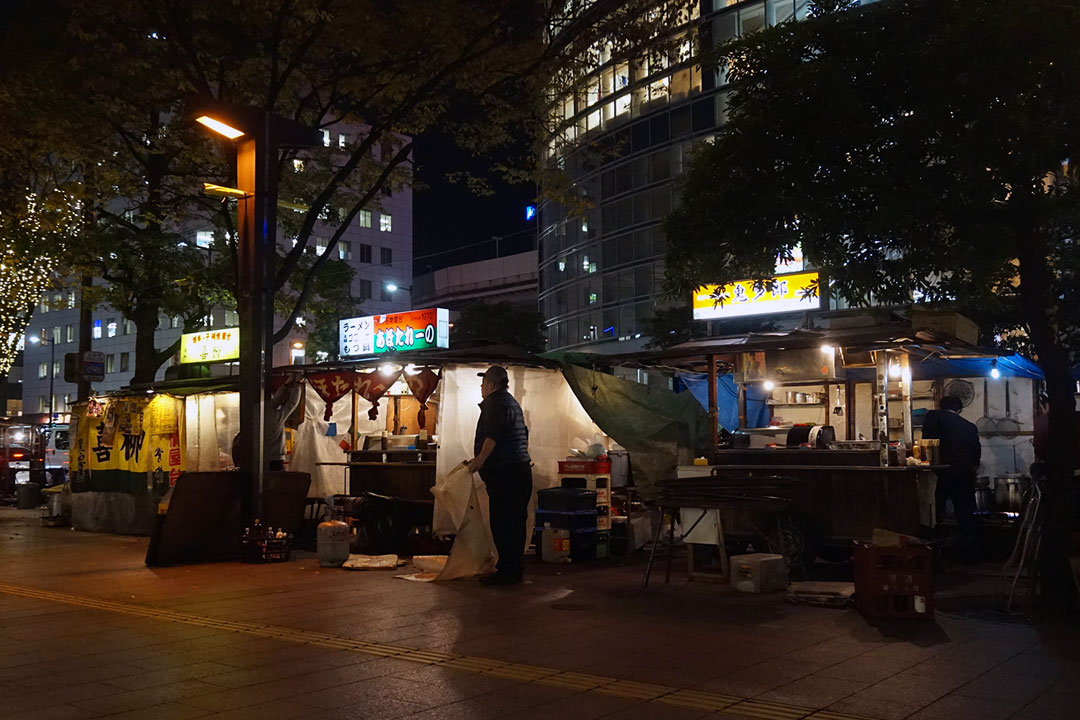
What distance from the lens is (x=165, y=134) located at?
17766 millimetres

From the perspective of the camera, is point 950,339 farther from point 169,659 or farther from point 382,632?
point 169,659

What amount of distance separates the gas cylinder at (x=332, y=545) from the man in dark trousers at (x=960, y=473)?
23.9ft

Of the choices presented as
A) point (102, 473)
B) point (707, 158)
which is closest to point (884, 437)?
point (707, 158)

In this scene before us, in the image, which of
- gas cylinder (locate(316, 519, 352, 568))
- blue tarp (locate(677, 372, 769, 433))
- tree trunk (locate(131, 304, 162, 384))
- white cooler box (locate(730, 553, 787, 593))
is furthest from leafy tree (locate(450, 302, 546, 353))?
white cooler box (locate(730, 553, 787, 593))

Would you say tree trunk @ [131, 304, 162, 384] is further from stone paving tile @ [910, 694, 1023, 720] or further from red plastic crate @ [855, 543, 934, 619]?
stone paving tile @ [910, 694, 1023, 720]

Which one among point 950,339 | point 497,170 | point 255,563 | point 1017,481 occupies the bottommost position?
point 255,563

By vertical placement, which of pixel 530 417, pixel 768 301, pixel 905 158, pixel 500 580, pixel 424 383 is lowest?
pixel 500 580

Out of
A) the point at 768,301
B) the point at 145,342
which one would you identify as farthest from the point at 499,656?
the point at 145,342

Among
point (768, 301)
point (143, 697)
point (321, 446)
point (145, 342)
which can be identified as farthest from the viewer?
point (768, 301)

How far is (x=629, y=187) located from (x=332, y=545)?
41.1m

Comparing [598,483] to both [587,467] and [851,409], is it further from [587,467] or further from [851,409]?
[851,409]

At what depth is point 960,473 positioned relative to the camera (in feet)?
37.6

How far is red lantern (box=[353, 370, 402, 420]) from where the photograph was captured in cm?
1437

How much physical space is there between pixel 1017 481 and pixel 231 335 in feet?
46.0
